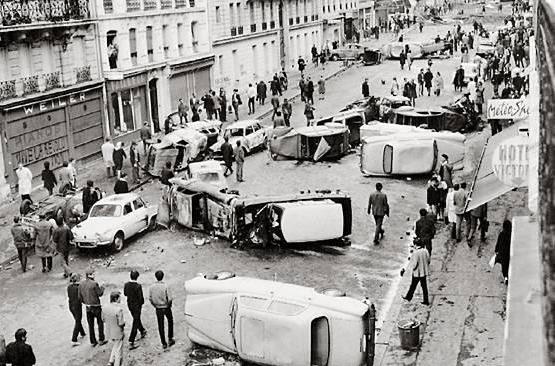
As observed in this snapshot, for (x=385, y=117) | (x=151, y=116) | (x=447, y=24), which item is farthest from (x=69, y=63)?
(x=447, y=24)

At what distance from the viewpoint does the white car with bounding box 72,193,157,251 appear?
2012 cm

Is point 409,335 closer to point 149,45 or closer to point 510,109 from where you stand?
point 510,109

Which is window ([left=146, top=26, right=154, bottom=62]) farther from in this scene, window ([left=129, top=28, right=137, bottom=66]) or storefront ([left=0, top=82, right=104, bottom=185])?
storefront ([left=0, top=82, right=104, bottom=185])

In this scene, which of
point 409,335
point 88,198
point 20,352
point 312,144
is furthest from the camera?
point 312,144

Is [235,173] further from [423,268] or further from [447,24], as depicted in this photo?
[447,24]

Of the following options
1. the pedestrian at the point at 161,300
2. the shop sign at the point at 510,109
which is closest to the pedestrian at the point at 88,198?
the pedestrian at the point at 161,300

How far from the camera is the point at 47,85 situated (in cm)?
3022

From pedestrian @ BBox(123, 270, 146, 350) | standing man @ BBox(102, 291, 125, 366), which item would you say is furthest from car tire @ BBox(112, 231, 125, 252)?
standing man @ BBox(102, 291, 125, 366)

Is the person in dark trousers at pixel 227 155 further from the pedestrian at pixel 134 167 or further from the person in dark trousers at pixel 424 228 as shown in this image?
Answer: the person in dark trousers at pixel 424 228

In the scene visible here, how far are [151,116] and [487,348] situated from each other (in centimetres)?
2681

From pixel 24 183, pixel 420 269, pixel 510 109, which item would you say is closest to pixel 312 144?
pixel 510 109

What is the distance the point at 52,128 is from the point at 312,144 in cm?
917

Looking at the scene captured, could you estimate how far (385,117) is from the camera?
33406 millimetres

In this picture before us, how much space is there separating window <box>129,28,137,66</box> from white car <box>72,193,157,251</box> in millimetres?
15874
